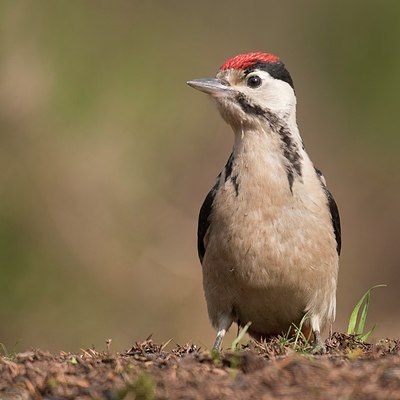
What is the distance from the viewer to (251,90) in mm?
7859

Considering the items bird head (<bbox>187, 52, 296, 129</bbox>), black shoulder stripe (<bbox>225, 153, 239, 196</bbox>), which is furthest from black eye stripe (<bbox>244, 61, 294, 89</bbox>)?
black shoulder stripe (<bbox>225, 153, 239, 196</bbox>)

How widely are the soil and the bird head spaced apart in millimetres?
2449

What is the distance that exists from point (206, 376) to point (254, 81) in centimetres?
340

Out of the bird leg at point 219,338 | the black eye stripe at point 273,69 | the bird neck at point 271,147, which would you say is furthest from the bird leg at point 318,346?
the black eye stripe at point 273,69

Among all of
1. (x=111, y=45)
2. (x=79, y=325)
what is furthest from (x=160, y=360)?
(x=111, y=45)

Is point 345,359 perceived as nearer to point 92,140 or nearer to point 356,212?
point 92,140

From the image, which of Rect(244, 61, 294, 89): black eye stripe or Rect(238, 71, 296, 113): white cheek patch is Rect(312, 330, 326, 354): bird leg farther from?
Rect(244, 61, 294, 89): black eye stripe

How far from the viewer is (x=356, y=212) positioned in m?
16.5

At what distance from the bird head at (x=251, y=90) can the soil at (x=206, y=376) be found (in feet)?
8.03

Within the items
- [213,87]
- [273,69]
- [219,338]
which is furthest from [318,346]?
[273,69]

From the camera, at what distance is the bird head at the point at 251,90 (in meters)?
7.74

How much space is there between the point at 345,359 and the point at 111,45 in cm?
1072

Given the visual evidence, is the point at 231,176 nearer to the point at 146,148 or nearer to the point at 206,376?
the point at 206,376

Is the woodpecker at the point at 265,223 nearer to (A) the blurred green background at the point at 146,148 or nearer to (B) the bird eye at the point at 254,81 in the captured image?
(B) the bird eye at the point at 254,81
